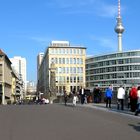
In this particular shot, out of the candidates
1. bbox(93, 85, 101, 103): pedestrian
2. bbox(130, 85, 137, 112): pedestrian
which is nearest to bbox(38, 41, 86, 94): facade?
bbox(93, 85, 101, 103): pedestrian

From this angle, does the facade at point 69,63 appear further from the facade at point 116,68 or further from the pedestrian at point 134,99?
the pedestrian at point 134,99

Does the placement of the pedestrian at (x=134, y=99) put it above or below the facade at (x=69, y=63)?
below

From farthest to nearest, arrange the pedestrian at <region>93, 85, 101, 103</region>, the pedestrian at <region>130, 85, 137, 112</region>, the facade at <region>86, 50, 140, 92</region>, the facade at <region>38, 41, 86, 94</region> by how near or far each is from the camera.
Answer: the facade at <region>38, 41, 86, 94</region>, the facade at <region>86, 50, 140, 92</region>, the pedestrian at <region>93, 85, 101, 103</region>, the pedestrian at <region>130, 85, 137, 112</region>

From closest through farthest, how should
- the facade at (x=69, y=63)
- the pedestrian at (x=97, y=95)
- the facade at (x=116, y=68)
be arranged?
the pedestrian at (x=97, y=95)
the facade at (x=116, y=68)
the facade at (x=69, y=63)

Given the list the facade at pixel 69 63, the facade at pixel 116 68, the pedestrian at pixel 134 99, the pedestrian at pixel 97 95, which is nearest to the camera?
the pedestrian at pixel 134 99

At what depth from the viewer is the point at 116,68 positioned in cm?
18612

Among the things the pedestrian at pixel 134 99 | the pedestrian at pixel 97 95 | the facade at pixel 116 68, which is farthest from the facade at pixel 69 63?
the pedestrian at pixel 134 99

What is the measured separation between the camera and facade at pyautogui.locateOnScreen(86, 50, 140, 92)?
179 metres

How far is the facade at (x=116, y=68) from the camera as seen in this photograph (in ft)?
587

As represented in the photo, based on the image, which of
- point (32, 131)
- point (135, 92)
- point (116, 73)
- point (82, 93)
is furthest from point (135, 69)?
point (32, 131)

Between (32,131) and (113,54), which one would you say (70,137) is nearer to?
(32,131)

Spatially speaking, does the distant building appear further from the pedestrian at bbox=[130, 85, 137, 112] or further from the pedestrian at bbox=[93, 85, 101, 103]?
the pedestrian at bbox=[130, 85, 137, 112]

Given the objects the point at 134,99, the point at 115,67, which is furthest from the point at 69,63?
the point at 134,99

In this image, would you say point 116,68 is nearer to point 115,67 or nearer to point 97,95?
point 115,67
